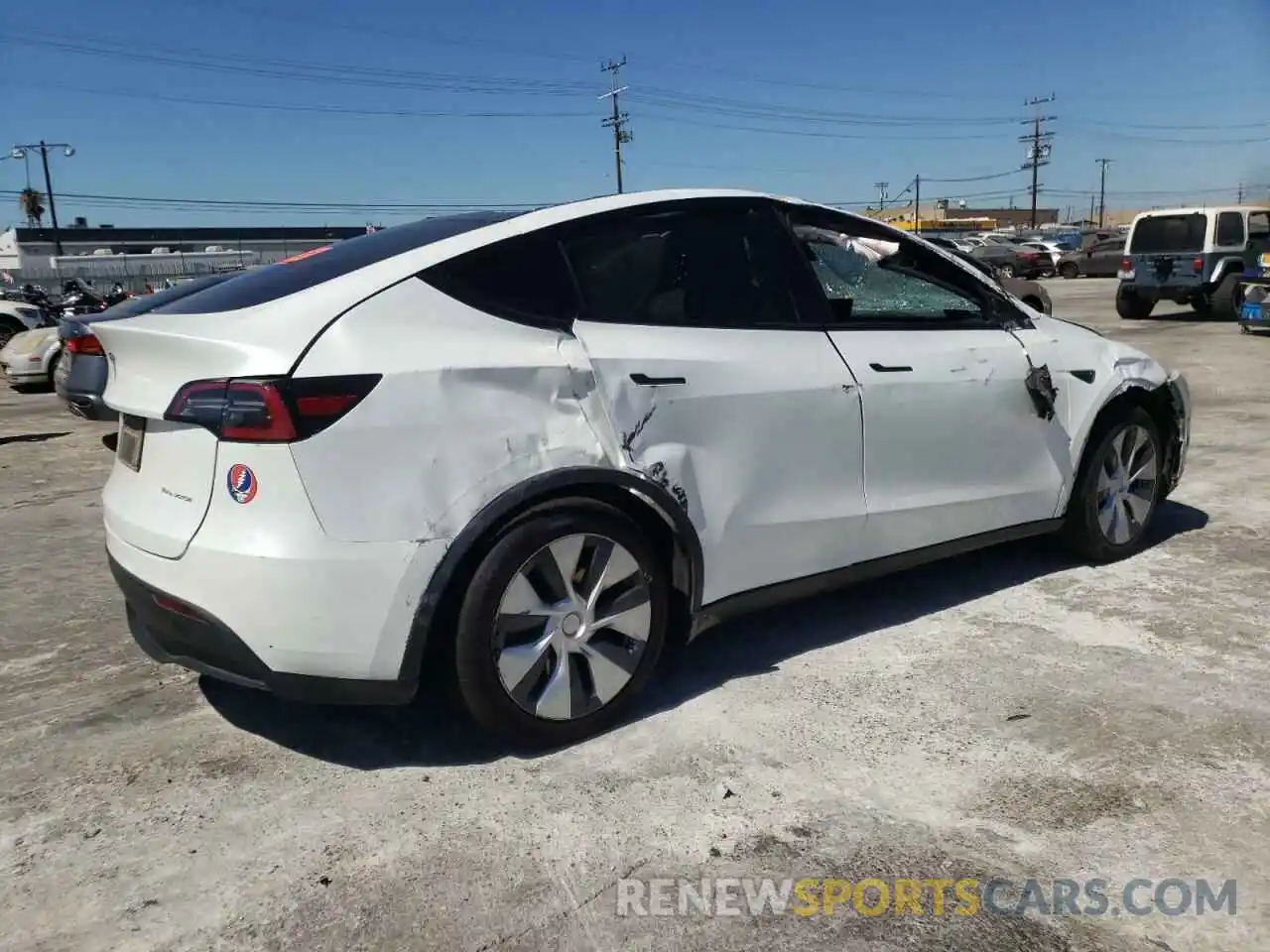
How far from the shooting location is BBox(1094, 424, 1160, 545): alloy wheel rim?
14.8 ft

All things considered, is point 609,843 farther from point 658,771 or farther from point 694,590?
point 694,590

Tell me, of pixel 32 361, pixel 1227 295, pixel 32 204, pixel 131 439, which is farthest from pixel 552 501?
pixel 32 204

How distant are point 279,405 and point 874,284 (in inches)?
91.6

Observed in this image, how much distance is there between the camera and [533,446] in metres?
2.82

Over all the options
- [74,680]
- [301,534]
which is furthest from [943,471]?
[74,680]

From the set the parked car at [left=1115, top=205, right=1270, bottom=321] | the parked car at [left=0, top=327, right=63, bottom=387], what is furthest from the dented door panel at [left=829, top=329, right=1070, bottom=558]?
the parked car at [left=1115, top=205, right=1270, bottom=321]

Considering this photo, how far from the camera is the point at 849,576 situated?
3643mm

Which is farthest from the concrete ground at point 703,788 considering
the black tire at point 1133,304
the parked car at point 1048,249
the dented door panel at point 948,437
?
the parked car at point 1048,249

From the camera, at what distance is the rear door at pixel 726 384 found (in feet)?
10.1

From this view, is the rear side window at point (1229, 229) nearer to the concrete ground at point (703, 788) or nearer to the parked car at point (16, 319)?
the concrete ground at point (703, 788)

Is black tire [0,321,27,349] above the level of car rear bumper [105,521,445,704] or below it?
above

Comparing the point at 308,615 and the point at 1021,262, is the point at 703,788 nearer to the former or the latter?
the point at 308,615

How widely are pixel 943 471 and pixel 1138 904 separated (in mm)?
1816

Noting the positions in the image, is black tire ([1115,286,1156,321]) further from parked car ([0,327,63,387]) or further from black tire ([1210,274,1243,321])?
parked car ([0,327,63,387])
